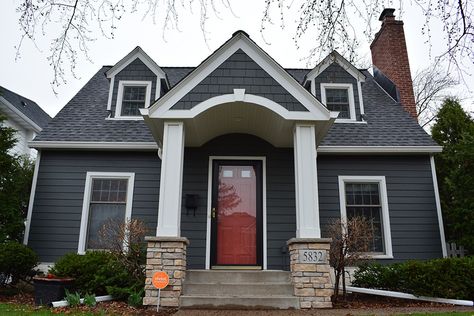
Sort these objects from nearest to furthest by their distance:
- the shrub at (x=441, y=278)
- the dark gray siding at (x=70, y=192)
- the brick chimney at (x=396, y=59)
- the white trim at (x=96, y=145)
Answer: the shrub at (x=441, y=278) < the dark gray siding at (x=70, y=192) < the white trim at (x=96, y=145) < the brick chimney at (x=396, y=59)

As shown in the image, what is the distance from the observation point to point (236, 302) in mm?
5668

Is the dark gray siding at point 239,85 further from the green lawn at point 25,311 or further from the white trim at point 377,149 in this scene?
the green lawn at point 25,311

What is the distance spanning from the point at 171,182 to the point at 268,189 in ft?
8.31

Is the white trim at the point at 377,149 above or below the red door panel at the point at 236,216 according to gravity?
above

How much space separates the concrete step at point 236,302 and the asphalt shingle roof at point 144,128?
3866 millimetres

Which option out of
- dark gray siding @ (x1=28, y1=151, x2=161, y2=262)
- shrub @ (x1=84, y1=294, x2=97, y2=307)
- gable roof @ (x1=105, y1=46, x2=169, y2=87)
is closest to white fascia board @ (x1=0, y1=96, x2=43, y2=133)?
gable roof @ (x1=105, y1=46, x2=169, y2=87)

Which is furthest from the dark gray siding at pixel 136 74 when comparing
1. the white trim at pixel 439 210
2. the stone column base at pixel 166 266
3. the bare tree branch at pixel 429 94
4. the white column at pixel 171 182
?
the bare tree branch at pixel 429 94

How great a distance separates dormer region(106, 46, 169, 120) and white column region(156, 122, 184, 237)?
9.95ft

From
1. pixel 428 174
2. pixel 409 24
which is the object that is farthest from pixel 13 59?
pixel 428 174

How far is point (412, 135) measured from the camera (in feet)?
28.8

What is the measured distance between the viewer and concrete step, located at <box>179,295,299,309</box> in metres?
5.66

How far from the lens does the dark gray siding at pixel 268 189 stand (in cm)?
769

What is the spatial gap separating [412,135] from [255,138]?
3617 millimetres

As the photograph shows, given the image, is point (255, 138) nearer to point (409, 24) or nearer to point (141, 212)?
point (141, 212)
